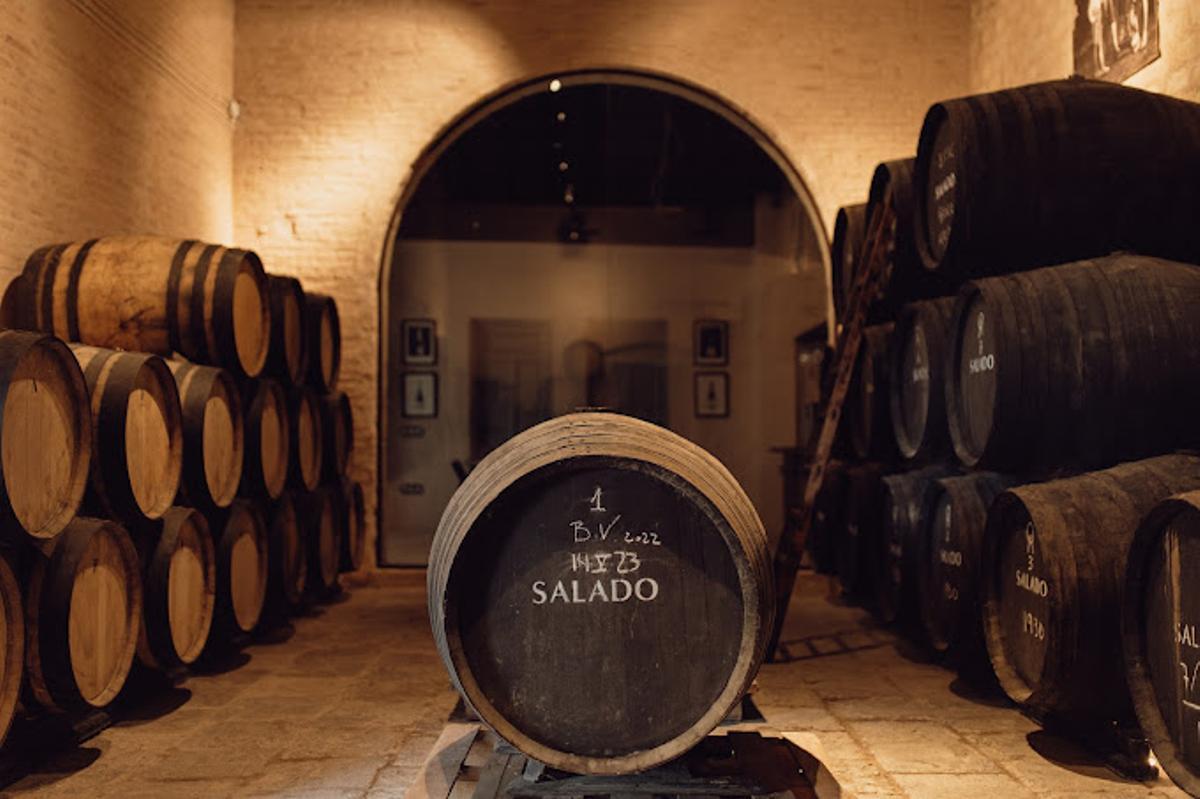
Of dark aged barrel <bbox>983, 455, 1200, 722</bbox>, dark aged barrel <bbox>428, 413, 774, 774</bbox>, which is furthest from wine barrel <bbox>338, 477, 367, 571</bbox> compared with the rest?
dark aged barrel <bbox>983, 455, 1200, 722</bbox>

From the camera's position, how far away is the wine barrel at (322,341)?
6.47 meters

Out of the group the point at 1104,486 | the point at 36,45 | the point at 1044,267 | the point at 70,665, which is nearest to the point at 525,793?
the point at 70,665

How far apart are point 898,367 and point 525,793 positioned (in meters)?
3.08

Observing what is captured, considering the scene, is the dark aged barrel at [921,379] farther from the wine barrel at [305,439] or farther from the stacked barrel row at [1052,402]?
the wine barrel at [305,439]

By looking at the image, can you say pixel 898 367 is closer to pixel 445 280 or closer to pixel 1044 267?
pixel 1044 267

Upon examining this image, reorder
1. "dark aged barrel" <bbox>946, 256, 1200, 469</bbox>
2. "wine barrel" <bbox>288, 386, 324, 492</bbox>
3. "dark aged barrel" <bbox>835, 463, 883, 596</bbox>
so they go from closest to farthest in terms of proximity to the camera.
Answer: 1. "dark aged barrel" <bbox>946, 256, 1200, 469</bbox>
2. "dark aged barrel" <bbox>835, 463, 883, 596</bbox>
3. "wine barrel" <bbox>288, 386, 324, 492</bbox>

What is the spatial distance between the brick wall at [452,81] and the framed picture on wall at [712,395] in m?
2.71

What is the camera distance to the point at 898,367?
16.8 feet

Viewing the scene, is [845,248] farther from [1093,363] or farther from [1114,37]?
[1093,363]

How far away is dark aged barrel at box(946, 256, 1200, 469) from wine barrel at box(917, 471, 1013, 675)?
0.34 meters

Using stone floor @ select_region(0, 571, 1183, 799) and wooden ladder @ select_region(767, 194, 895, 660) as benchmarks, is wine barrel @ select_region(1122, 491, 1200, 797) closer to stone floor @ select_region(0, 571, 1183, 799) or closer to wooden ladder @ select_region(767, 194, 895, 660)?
stone floor @ select_region(0, 571, 1183, 799)

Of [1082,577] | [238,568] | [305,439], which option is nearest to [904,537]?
[1082,577]

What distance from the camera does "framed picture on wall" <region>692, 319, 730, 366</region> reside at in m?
10.0

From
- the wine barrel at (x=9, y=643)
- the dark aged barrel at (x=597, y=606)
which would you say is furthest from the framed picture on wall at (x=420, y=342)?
the dark aged barrel at (x=597, y=606)
